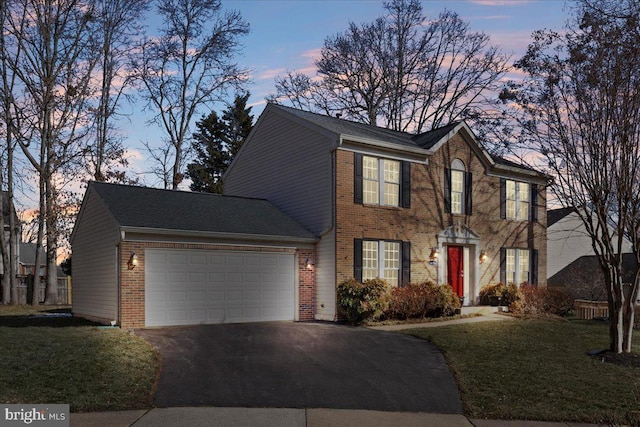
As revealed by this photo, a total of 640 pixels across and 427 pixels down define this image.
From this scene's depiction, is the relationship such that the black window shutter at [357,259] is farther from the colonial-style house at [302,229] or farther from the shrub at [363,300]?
the shrub at [363,300]

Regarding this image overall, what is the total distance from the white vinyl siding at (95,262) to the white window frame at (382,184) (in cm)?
801

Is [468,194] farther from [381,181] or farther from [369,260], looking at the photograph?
[369,260]

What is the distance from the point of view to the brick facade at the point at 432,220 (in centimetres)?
A: 1892

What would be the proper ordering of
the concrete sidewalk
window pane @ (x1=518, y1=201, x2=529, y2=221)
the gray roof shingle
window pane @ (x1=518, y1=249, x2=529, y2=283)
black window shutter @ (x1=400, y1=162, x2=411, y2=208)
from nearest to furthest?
the concrete sidewalk
the gray roof shingle
black window shutter @ (x1=400, y1=162, x2=411, y2=208)
window pane @ (x1=518, y1=249, x2=529, y2=283)
window pane @ (x1=518, y1=201, x2=529, y2=221)

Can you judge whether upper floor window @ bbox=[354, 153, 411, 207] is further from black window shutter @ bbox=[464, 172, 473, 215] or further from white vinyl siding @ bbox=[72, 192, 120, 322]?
white vinyl siding @ bbox=[72, 192, 120, 322]

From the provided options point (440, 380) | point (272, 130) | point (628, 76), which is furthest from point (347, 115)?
point (440, 380)

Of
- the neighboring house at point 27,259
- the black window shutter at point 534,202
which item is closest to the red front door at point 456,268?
the black window shutter at point 534,202

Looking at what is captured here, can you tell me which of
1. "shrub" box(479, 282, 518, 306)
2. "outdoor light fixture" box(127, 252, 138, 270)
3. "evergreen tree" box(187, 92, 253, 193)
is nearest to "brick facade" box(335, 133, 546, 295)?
"shrub" box(479, 282, 518, 306)

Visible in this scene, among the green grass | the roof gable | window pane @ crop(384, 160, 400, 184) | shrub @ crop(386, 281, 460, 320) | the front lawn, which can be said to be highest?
the roof gable

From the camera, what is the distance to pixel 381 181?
2005 cm

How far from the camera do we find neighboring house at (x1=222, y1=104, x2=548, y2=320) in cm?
1906

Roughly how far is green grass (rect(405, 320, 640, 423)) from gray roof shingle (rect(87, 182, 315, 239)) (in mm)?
5912

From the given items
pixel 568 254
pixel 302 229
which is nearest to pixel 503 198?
pixel 302 229

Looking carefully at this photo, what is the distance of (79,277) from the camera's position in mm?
20297
